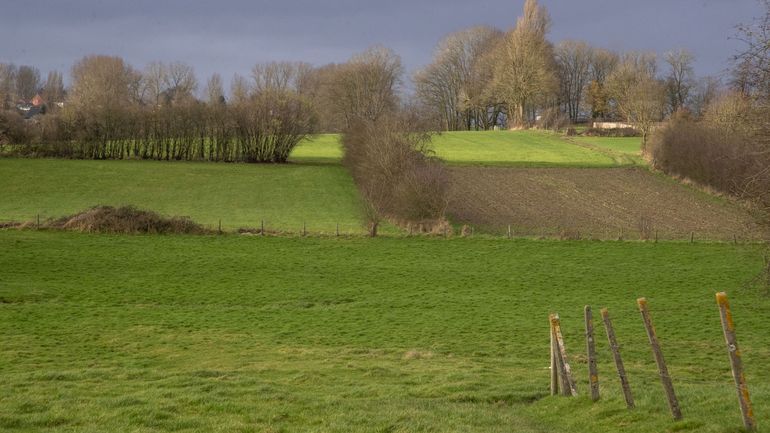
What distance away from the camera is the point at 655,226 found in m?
54.7

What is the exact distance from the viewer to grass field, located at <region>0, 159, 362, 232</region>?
186 feet

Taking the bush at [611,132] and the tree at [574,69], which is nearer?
the bush at [611,132]

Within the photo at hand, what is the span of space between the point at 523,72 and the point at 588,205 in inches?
2382

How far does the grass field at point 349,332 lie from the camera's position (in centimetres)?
1125

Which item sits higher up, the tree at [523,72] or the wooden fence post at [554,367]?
the tree at [523,72]

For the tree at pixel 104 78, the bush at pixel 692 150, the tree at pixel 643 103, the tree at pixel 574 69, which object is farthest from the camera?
the tree at pixel 574 69

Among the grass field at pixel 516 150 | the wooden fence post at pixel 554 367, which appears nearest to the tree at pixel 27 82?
the grass field at pixel 516 150

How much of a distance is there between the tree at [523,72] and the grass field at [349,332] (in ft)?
259

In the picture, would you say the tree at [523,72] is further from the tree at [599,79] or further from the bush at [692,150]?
the bush at [692,150]

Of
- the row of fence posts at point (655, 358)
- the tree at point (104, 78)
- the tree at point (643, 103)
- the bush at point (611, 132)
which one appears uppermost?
the tree at point (104, 78)

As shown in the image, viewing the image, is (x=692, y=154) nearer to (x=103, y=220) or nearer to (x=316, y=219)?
(x=316, y=219)

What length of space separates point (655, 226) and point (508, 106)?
78.4 meters

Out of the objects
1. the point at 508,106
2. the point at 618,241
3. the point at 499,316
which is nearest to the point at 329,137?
the point at 508,106

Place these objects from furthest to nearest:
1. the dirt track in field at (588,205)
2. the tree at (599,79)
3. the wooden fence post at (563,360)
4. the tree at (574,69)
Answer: the tree at (574,69)
the tree at (599,79)
the dirt track in field at (588,205)
the wooden fence post at (563,360)
